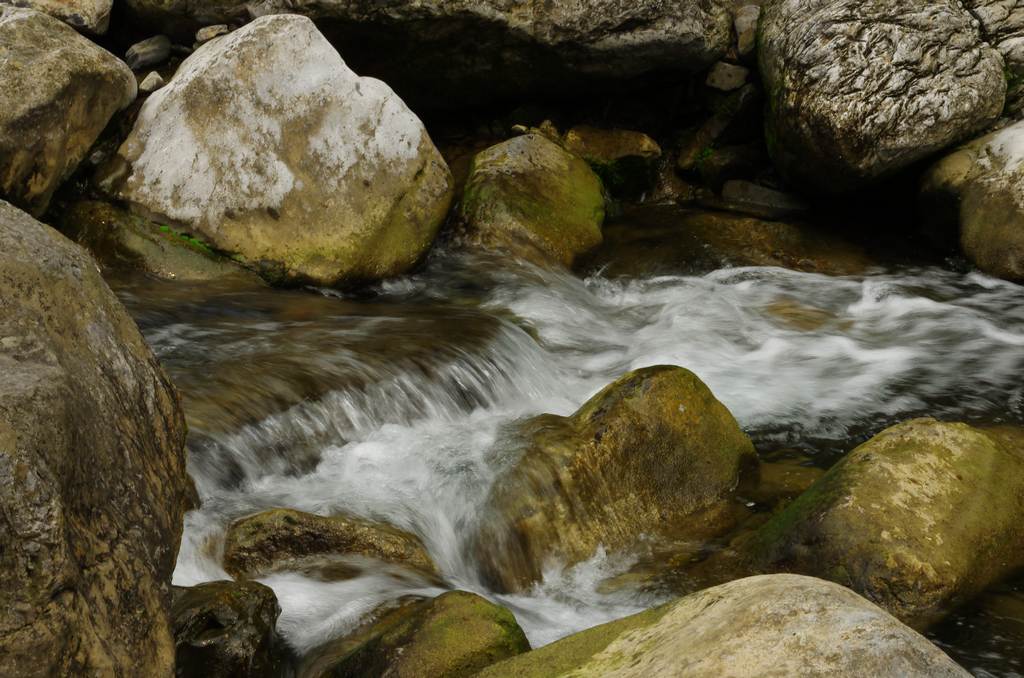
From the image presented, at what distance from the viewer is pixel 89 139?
7285mm

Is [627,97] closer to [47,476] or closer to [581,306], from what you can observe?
[581,306]

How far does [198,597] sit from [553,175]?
641 centimetres

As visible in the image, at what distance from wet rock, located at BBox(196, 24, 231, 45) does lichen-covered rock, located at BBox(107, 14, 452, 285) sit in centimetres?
89

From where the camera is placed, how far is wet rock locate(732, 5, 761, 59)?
10487mm

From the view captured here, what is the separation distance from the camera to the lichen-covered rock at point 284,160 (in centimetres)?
737

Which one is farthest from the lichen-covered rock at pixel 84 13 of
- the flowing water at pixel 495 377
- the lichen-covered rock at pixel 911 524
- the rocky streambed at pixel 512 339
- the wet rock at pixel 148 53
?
the lichen-covered rock at pixel 911 524

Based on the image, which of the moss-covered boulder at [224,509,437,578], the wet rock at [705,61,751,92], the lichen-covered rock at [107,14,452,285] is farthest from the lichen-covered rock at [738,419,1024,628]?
the wet rock at [705,61,751,92]

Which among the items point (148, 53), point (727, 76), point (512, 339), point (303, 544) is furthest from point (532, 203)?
point (303, 544)

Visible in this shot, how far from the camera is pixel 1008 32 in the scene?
9.20m

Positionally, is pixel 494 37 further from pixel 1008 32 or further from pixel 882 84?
pixel 1008 32

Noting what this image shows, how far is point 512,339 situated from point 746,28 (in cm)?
539

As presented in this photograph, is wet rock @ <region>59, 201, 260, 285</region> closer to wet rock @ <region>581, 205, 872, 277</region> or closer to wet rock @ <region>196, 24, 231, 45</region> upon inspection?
wet rock @ <region>196, 24, 231, 45</region>

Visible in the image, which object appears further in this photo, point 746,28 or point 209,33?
point 746,28

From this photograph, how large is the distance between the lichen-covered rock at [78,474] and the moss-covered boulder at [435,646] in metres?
0.92
